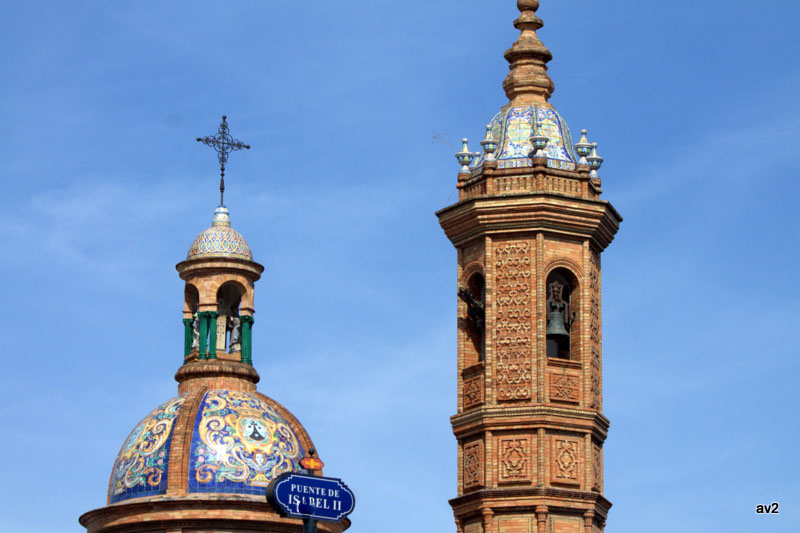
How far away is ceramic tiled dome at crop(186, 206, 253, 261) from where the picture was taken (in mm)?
68750

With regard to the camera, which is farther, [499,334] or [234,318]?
[234,318]

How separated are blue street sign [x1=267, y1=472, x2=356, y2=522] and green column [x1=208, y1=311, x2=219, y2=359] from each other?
19.4 metres

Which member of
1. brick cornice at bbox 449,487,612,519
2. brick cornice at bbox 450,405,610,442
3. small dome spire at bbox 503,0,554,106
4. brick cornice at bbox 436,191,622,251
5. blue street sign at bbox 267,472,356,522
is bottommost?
blue street sign at bbox 267,472,356,522

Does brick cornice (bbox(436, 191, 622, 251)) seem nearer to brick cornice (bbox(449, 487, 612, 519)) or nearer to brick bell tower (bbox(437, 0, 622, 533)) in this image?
brick bell tower (bbox(437, 0, 622, 533))

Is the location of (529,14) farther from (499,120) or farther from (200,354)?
(200,354)

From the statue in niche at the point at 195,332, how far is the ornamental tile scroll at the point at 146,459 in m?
2.92

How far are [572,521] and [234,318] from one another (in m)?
12.9

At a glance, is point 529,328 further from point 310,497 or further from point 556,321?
point 310,497


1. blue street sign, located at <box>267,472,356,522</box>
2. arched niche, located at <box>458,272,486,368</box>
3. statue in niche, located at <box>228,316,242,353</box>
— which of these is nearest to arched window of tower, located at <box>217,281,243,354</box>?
statue in niche, located at <box>228,316,242,353</box>

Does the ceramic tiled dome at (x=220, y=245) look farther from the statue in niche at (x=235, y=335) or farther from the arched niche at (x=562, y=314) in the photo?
the arched niche at (x=562, y=314)

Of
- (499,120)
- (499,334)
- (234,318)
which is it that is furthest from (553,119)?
(234,318)

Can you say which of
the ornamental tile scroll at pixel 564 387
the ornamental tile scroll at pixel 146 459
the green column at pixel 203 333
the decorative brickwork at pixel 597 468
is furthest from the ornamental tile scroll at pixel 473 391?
the green column at pixel 203 333

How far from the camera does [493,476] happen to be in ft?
203

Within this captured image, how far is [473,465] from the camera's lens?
205 ft
